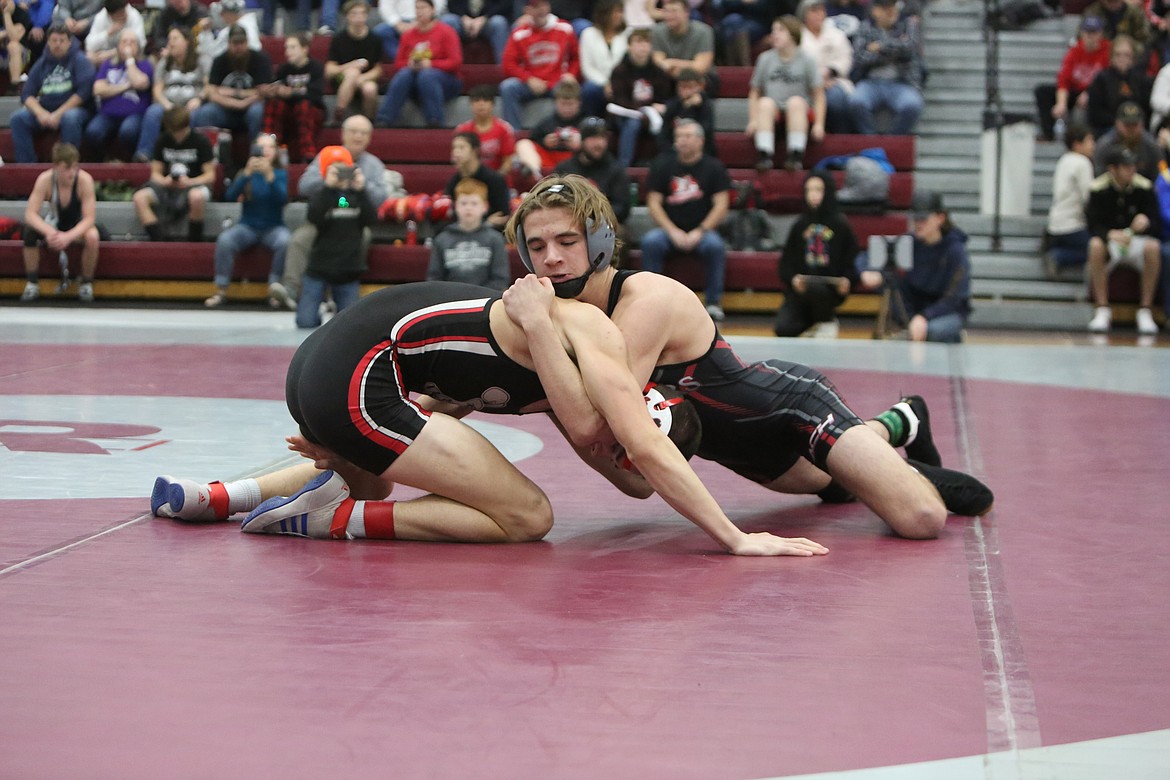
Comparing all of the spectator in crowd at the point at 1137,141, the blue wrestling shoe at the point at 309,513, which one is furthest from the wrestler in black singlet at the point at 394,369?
the spectator in crowd at the point at 1137,141

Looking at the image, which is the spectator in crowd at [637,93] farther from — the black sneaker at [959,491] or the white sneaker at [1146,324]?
the black sneaker at [959,491]

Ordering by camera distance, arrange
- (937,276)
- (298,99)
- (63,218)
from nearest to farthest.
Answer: (937,276), (63,218), (298,99)

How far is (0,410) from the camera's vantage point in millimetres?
5602

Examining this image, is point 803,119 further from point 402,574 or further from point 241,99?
point 402,574

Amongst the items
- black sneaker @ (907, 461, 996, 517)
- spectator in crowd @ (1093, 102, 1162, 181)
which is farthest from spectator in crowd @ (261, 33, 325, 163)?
black sneaker @ (907, 461, 996, 517)

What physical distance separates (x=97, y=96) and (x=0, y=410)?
25.3ft

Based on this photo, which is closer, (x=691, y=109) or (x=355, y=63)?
(x=691, y=109)

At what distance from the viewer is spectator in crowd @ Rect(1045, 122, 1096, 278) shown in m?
10.6

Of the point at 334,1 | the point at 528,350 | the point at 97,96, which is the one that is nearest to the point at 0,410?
the point at 528,350

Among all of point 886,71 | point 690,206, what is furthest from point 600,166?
point 886,71

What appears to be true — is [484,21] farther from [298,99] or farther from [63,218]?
[63,218]

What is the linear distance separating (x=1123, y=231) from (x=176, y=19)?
811 cm

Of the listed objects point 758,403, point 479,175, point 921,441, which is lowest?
point 921,441

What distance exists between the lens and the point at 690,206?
1034cm
